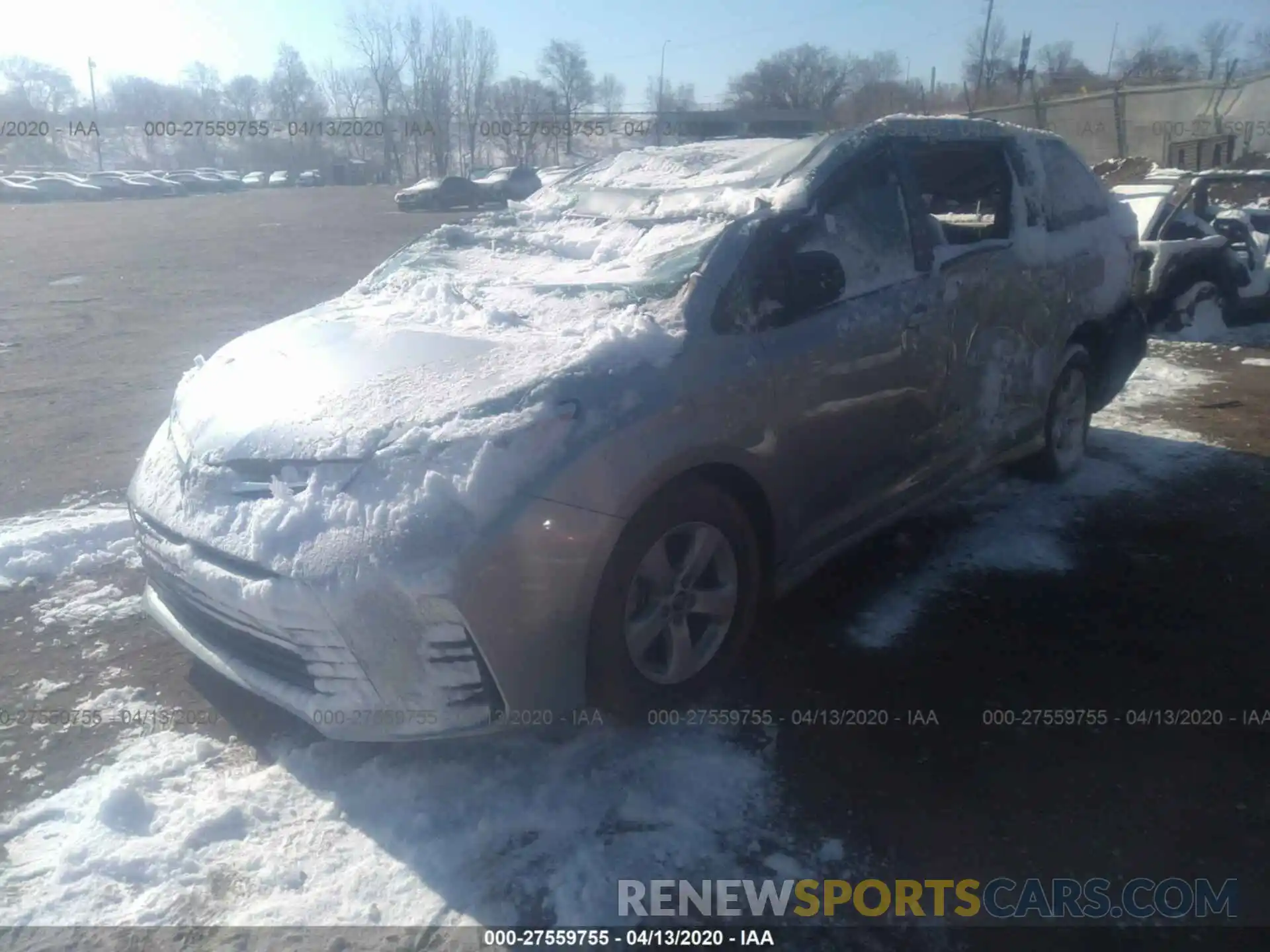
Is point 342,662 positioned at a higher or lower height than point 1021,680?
higher

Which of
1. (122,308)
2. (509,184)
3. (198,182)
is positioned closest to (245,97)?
(198,182)

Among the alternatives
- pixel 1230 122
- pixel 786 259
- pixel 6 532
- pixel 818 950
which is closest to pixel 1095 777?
pixel 818 950

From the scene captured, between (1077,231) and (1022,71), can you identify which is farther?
(1022,71)

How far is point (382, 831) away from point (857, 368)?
224 cm

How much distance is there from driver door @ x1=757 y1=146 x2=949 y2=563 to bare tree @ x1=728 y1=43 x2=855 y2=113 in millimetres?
15996

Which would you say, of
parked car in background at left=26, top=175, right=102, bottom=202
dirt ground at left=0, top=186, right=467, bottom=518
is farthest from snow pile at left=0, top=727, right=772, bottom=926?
parked car in background at left=26, top=175, right=102, bottom=202

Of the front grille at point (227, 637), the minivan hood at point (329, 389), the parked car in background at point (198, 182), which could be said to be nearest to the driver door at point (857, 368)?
the minivan hood at point (329, 389)

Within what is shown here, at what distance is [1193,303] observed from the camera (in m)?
9.41

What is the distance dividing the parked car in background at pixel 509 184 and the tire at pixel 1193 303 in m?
24.6

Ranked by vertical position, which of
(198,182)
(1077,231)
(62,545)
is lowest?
(62,545)

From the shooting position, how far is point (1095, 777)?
2.95 m

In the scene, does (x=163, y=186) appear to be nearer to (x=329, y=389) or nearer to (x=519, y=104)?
(x=519, y=104)

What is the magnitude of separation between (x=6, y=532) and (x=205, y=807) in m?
2.59

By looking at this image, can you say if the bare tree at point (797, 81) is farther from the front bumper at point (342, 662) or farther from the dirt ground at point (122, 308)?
the front bumper at point (342, 662)
